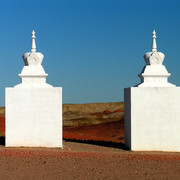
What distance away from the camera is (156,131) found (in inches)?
658

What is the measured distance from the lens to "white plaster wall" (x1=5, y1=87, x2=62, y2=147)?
16828mm

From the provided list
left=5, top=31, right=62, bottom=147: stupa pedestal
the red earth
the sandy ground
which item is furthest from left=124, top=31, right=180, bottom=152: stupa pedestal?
left=5, top=31, right=62, bottom=147: stupa pedestal

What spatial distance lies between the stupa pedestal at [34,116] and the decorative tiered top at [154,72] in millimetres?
3695

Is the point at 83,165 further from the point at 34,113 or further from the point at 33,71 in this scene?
the point at 33,71

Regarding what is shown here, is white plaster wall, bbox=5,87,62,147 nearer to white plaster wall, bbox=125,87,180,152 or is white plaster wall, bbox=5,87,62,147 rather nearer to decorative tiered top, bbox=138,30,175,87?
white plaster wall, bbox=125,87,180,152

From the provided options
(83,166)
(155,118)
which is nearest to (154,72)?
(155,118)

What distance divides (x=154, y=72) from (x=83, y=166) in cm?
642

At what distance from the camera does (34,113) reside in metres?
16.8

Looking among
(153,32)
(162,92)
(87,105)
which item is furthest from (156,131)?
(87,105)

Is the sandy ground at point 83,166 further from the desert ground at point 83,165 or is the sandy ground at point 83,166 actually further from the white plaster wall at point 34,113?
the white plaster wall at point 34,113

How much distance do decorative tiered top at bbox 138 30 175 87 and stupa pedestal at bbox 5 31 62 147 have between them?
370 centimetres

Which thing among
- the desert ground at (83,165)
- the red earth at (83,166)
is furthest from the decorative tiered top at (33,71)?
the red earth at (83,166)

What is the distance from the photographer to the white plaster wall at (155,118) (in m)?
16.6

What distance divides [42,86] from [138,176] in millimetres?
7337
